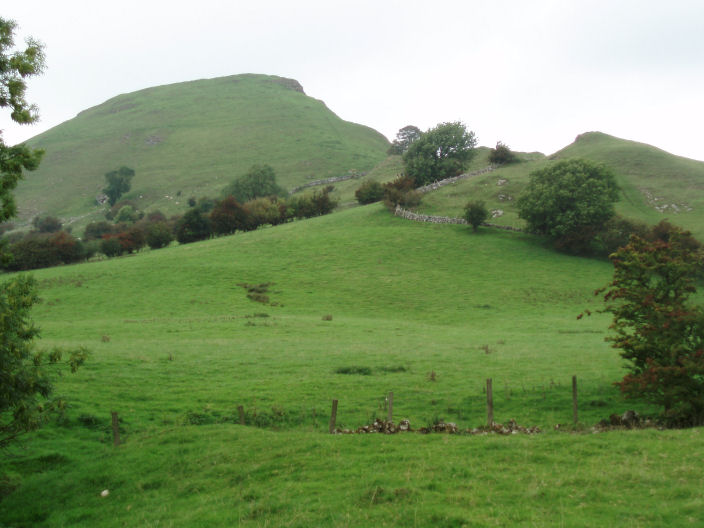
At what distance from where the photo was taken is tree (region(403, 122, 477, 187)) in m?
98.4

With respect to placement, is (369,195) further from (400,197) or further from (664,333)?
(664,333)

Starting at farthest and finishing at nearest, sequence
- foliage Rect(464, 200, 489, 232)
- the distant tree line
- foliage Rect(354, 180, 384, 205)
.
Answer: foliage Rect(354, 180, 384, 205) < foliage Rect(464, 200, 489, 232) < the distant tree line

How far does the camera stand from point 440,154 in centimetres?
10231

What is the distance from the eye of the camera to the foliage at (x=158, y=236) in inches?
3073

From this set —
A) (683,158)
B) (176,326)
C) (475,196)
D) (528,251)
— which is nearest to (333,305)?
(176,326)

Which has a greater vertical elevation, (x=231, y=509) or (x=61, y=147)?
(x=61, y=147)

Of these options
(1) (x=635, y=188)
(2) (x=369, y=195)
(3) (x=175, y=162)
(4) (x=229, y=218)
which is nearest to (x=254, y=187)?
(2) (x=369, y=195)

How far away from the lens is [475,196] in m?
83.1

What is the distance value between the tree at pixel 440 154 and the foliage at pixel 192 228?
41.2 meters

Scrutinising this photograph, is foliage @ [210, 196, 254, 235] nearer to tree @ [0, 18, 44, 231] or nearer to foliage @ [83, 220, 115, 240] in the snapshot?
foliage @ [83, 220, 115, 240]

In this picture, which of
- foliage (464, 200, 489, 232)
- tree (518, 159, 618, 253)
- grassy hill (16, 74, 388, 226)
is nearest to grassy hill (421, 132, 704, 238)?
foliage (464, 200, 489, 232)

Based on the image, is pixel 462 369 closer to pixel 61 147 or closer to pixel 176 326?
pixel 176 326

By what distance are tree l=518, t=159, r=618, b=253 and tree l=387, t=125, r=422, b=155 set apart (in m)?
113

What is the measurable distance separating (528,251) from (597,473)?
54672 millimetres
